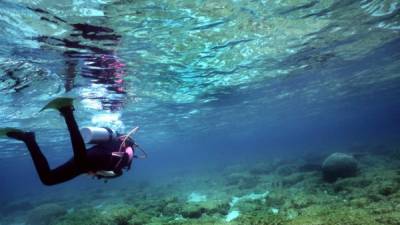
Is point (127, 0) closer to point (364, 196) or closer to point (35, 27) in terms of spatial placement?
point (35, 27)

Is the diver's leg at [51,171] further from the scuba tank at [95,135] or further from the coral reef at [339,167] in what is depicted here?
the coral reef at [339,167]

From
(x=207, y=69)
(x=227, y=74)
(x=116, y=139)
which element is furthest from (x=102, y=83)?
(x=116, y=139)

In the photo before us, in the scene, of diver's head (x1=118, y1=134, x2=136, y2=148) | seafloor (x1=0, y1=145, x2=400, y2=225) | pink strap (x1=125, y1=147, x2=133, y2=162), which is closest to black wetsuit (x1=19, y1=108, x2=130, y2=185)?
pink strap (x1=125, y1=147, x2=133, y2=162)

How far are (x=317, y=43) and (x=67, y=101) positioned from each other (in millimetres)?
17396

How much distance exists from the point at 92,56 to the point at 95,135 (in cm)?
823

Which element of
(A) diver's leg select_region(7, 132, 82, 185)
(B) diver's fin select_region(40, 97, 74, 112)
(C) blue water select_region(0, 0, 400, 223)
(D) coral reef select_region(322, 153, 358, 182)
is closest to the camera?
(B) diver's fin select_region(40, 97, 74, 112)

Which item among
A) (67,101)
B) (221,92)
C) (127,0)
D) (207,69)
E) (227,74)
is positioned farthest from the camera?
(221,92)

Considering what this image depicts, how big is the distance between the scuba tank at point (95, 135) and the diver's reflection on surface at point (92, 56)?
5.31 meters

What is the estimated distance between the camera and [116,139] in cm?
860

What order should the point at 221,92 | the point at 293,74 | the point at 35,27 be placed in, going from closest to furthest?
the point at 35,27 → the point at 293,74 → the point at 221,92

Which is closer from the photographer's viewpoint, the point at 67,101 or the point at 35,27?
the point at 67,101

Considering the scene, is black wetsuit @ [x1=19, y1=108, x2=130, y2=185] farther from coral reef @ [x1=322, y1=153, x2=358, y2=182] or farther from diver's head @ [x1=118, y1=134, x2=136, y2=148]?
coral reef @ [x1=322, y1=153, x2=358, y2=182]

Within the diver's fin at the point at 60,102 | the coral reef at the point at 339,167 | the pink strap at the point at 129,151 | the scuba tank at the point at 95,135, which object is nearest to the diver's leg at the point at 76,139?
the diver's fin at the point at 60,102

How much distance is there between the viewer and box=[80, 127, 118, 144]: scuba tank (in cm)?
805
